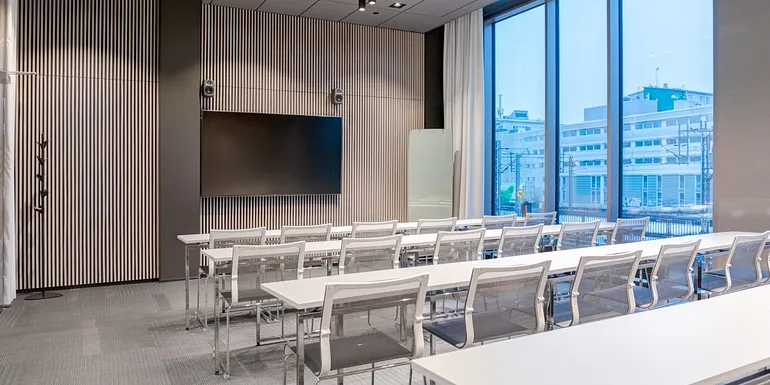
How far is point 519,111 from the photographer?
8312 mm

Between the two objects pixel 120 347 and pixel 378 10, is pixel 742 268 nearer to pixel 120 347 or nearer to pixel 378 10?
pixel 120 347

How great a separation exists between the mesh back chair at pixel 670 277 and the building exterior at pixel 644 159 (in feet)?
9.14

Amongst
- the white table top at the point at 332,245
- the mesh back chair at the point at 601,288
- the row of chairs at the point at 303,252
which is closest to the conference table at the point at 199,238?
the row of chairs at the point at 303,252

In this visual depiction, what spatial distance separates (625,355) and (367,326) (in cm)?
126

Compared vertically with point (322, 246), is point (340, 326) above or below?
below

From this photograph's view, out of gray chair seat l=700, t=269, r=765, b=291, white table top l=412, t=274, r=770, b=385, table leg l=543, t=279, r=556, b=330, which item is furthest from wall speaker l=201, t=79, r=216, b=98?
white table top l=412, t=274, r=770, b=385

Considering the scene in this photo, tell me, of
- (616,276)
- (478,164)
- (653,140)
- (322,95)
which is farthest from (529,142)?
(616,276)

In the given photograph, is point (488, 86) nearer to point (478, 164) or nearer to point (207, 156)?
point (478, 164)

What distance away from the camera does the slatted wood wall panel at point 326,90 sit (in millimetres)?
7801

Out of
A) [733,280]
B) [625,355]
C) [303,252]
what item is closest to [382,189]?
[303,252]

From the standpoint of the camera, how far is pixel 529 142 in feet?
26.6

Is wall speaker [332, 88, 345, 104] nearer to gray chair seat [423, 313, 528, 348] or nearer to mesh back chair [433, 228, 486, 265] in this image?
mesh back chair [433, 228, 486, 265]

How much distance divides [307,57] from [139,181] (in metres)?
3.04

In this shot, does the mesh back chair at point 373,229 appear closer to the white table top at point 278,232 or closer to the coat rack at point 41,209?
the white table top at point 278,232
